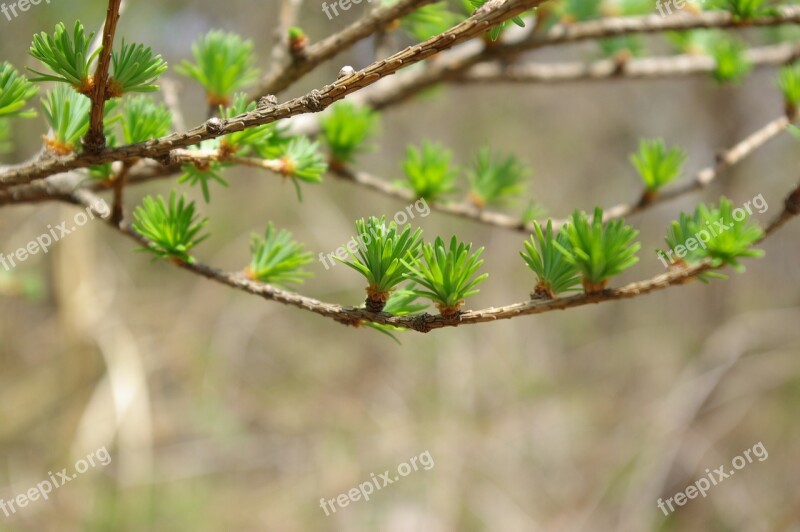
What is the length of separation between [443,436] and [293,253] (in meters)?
1.42

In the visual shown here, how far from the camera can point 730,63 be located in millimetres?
559

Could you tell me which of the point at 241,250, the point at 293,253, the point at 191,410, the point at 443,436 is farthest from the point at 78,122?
the point at 241,250

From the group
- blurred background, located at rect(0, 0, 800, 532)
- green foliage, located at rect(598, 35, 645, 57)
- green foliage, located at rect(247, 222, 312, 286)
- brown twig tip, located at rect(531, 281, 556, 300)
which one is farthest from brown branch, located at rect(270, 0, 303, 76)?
blurred background, located at rect(0, 0, 800, 532)

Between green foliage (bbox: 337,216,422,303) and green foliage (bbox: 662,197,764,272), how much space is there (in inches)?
5.4

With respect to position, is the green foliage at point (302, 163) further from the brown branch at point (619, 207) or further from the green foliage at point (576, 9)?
the green foliage at point (576, 9)

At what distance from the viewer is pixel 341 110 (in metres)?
0.45

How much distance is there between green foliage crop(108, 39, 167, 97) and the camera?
25 centimetres

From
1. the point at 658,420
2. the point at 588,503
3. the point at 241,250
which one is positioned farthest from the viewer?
the point at 241,250

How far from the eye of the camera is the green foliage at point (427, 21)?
0.40 metres

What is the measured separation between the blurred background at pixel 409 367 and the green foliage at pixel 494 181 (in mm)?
500

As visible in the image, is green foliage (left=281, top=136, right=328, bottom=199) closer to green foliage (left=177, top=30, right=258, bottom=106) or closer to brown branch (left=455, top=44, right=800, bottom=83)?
green foliage (left=177, top=30, right=258, bottom=106)

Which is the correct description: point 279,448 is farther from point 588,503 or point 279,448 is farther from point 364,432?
point 588,503

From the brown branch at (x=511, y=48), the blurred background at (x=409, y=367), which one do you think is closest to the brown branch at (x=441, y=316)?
the brown branch at (x=511, y=48)

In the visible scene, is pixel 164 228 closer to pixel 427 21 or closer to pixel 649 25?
pixel 427 21
